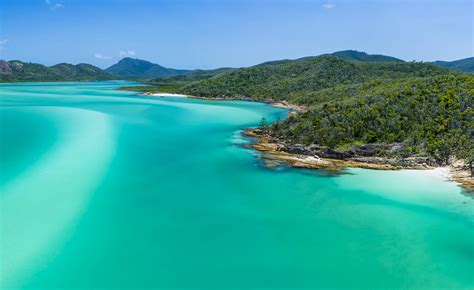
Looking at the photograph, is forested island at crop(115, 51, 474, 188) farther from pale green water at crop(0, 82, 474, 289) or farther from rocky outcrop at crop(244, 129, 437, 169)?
pale green water at crop(0, 82, 474, 289)

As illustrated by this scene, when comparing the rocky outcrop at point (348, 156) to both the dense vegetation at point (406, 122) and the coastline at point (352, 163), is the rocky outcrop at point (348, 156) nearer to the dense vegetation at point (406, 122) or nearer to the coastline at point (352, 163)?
the coastline at point (352, 163)

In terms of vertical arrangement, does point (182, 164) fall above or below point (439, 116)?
below

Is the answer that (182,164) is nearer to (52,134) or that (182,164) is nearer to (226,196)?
(226,196)

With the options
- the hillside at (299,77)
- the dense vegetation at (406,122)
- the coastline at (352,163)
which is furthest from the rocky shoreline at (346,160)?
the hillside at (299,77)

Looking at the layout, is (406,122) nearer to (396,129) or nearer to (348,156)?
(396,129)

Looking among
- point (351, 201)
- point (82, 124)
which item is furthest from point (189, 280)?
point (82, 124)
